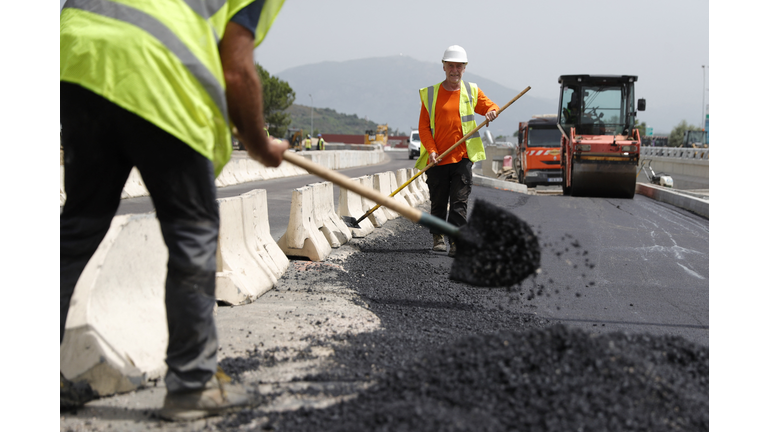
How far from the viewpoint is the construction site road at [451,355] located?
2.39 metres

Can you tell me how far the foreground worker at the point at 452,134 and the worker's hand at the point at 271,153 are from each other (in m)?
4.30

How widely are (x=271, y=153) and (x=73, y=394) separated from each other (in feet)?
4.17

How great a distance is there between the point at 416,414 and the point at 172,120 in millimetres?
1373

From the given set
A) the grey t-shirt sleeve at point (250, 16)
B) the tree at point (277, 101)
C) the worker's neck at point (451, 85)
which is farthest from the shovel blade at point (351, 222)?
the tree at point (277, 101)

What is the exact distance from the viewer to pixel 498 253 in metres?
3.13

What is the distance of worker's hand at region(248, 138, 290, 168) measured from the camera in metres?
2.64

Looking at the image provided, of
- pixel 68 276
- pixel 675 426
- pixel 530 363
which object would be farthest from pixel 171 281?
pixel 675 426

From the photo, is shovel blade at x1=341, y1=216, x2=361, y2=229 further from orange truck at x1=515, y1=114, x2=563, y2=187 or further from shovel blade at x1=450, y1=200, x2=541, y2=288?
orange truck at x1=515, y1=114, x2=563, y2=187

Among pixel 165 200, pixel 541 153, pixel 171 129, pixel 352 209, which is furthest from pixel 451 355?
pixel 541 153

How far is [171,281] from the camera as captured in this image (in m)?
2.40

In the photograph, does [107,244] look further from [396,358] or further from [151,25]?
[396,358]

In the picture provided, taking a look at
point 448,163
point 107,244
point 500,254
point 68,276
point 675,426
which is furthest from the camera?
point 448,163

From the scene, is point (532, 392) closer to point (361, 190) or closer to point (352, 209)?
point (361, 190)

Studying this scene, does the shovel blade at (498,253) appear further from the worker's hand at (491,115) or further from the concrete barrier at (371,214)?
the concrete barrier at (371,214)
